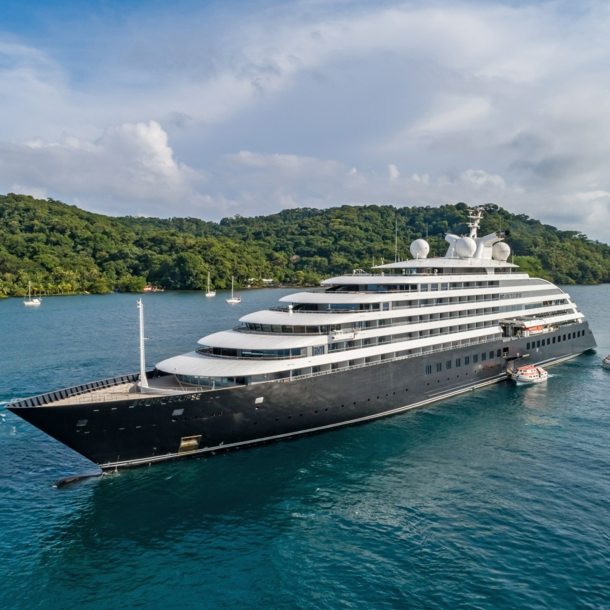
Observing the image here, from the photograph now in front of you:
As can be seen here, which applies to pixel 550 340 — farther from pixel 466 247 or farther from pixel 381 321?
pixel 381 321

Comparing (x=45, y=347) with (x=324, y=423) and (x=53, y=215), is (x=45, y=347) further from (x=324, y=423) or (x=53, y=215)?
(x=53, y=215)

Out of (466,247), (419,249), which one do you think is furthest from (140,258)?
(466,247)

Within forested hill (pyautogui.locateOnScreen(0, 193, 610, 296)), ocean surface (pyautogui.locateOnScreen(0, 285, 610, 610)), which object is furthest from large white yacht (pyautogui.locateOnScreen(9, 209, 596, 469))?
forested hill (pyautogui.locateOnScreen(0, 193, 610, 296))

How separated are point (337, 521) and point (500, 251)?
39325 mm

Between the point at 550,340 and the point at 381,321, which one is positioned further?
the point at 550,340

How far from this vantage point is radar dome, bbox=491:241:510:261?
52.1 metres

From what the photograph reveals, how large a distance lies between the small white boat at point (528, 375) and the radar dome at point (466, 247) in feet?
39.3

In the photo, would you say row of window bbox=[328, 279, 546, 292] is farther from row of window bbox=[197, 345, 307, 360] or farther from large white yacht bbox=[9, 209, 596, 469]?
row of window bbox=[197, 345, 307, 360]

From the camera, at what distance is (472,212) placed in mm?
50469

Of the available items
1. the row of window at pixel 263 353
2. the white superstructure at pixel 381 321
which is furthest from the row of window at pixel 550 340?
the row of window at pixel 263 353

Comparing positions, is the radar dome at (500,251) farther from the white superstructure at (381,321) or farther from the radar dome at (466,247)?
the radar dome at (466,247)

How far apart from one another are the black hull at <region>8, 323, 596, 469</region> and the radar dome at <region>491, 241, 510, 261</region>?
68.1 feet

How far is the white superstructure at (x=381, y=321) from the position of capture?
31.0 metres

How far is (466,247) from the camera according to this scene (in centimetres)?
4653
